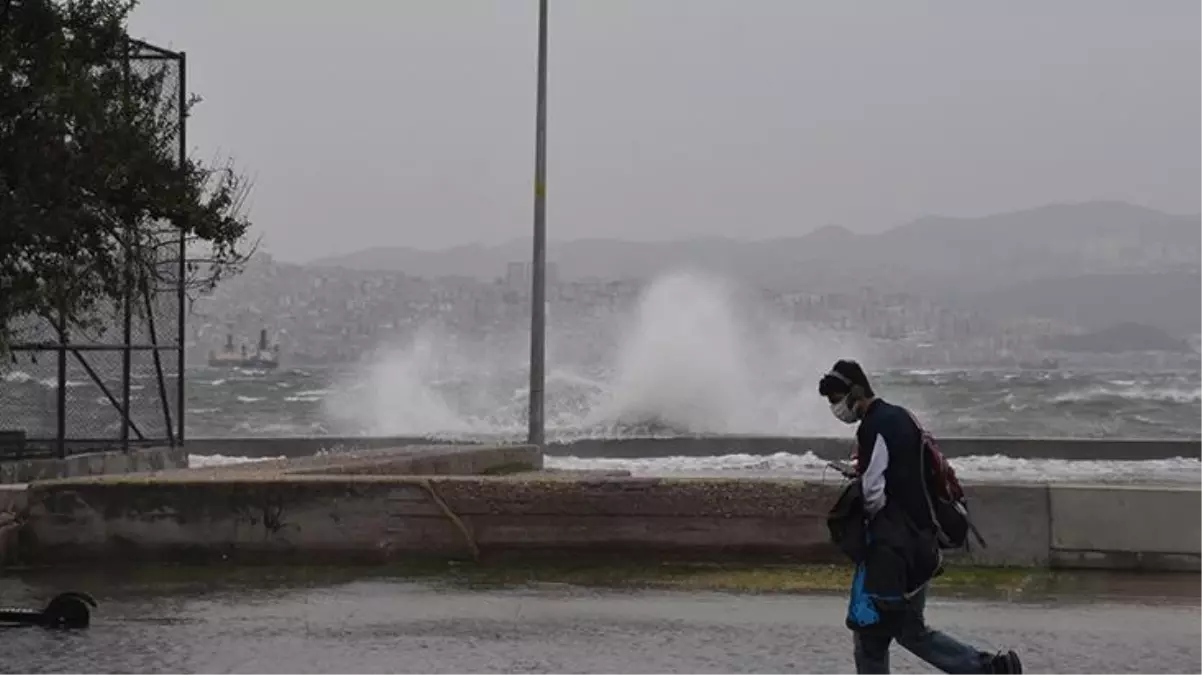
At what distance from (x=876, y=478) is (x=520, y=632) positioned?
3.38 metres

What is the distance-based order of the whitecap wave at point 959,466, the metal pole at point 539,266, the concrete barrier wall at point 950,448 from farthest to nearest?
the concrete barrier wall at point 950,448, the whitecap wave at point 959,466, the metal pole at point 539,266

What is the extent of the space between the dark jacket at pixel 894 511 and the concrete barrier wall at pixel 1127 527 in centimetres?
503

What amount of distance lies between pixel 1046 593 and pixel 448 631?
3.95 metres

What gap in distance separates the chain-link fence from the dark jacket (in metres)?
10.8

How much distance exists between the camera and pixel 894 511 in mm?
6996

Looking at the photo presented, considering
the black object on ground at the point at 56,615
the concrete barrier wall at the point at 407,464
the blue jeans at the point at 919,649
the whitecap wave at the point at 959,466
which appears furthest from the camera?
the whitecap wave at the point at 959,466

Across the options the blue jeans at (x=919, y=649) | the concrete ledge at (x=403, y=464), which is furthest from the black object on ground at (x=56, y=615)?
the blue jeans at (x=919, y=649)

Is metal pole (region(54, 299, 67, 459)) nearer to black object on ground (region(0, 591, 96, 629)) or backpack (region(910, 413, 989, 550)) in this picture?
black object on ground (region(0, 591, 96, 629))

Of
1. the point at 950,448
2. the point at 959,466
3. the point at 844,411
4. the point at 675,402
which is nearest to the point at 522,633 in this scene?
the point at 844,411

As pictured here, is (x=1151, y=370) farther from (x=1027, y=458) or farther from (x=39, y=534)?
(x=39, y=534)

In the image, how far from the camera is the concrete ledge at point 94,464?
16.0 metres

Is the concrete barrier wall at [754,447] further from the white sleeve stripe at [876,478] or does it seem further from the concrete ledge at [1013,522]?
the white sleeve stripe at [876,478]

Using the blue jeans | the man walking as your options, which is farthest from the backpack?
the blue jeans

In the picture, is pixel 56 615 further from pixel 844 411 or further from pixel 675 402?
pixel 675 402
